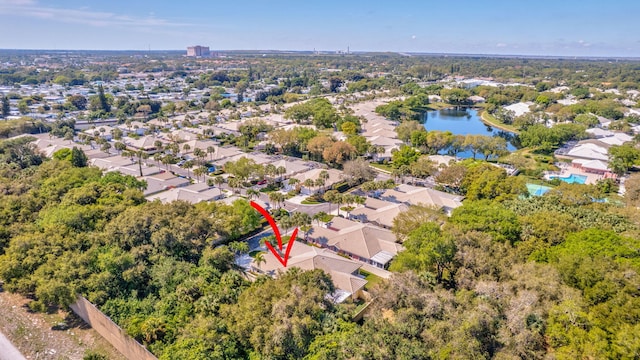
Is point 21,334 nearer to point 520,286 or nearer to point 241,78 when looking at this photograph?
point 520,286

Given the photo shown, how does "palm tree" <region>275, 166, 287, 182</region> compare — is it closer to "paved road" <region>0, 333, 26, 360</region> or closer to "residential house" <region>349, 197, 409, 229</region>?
"residential house" <region>349, 197, 409, 229</region>

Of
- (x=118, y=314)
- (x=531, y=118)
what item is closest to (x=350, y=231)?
(x=118, y=314)

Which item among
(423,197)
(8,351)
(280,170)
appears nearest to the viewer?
(8,351)

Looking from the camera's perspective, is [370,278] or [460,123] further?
[460,123]

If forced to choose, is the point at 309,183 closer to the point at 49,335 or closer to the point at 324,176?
the point at 324,176

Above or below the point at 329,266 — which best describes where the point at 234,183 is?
above

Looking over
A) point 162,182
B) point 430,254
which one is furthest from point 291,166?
point 430,254

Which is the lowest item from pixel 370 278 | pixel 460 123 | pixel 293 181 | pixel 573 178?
pixel 370 278
